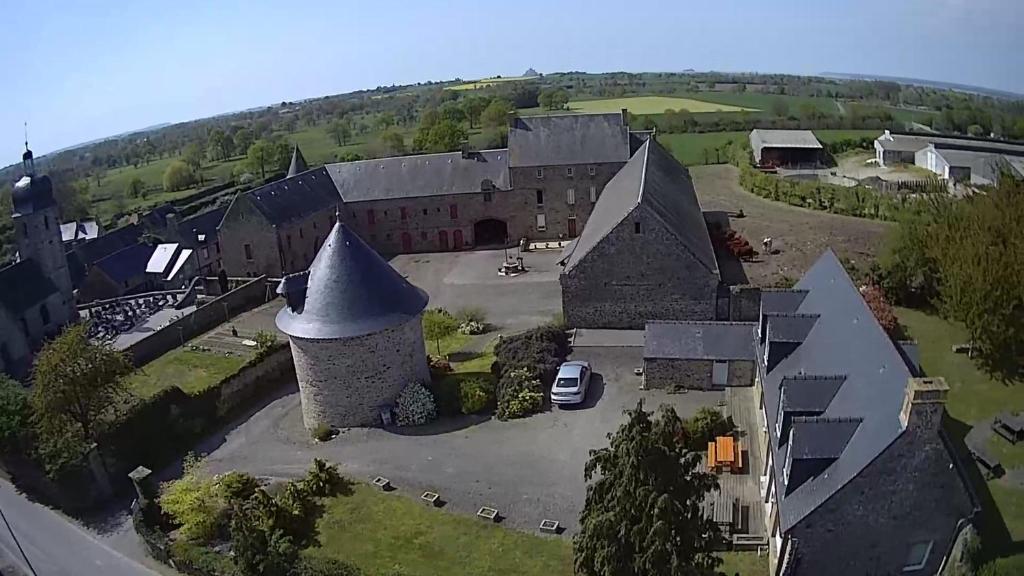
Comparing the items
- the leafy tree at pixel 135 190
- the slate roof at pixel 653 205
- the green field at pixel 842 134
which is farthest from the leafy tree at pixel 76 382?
the leafy tree at pixel 135 190

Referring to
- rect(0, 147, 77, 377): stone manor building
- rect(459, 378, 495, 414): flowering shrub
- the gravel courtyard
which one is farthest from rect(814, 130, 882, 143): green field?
A: rect(0, 147, 77, 377): stone manor building

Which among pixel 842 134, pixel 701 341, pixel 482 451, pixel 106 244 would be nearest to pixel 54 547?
pixel 482 451

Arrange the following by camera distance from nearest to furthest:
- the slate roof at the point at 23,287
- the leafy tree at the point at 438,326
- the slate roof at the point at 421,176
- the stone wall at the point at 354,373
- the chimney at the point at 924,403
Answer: the chimney at the point at 924,403, the stone wall at the point at 354,373, the leafy tree at the point at 438,326, the slate roof at the point at 23,287, the slate roof at the point at 421,176

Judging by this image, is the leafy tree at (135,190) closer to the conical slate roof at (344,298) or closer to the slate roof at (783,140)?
the slate roof at (783,140)

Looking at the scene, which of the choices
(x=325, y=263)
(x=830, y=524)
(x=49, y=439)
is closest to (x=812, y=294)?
(x=830, y=524)

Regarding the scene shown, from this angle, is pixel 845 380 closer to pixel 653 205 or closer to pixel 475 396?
pixel 475 396

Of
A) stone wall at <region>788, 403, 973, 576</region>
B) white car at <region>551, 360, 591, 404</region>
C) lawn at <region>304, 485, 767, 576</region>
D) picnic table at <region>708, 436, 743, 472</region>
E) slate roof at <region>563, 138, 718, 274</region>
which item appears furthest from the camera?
slate roof at <region>563, 138, 718, 274</region>

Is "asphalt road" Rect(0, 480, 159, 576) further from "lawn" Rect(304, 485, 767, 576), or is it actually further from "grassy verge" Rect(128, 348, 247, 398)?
"lawn" Rect(304, 485, 767, 576)
